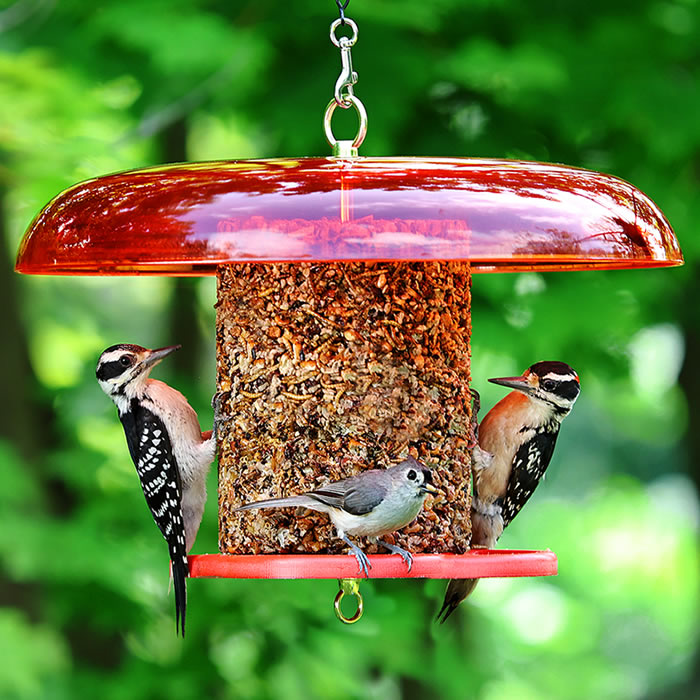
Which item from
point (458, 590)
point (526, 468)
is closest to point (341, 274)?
point (526, 468)

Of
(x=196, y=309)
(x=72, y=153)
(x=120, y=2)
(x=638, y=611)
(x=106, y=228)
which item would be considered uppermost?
(x=106, y=228)

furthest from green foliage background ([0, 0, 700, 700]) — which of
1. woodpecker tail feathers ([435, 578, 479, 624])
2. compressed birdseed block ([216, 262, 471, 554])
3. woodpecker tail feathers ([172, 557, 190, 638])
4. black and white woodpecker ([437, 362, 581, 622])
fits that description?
compressed birdseed block ([216, 262, 471, 554])

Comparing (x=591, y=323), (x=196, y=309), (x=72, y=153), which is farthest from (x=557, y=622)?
(x=72, y=153)

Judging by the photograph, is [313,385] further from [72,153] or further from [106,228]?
[72,153]

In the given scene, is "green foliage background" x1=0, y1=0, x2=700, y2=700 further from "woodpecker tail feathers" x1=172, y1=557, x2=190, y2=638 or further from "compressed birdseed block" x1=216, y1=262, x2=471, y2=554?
"compressed birdseed block" x1=216, y1=262, x2=471, y2=554

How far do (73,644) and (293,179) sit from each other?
6.54 metres

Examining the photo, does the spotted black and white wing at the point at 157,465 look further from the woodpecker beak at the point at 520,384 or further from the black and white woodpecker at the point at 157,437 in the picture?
the woodpecker beak at the point at 520,384

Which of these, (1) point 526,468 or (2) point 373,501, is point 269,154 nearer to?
(1) point 526,468

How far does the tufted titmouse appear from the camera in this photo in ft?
10.4

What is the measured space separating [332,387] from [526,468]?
0.92 meters

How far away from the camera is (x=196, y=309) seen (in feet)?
29.3

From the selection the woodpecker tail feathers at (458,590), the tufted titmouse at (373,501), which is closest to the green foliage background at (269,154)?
the woodpecker tail feathers at (458,590)

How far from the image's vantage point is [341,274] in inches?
135

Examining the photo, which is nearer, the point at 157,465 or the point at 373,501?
the point at 373,501
